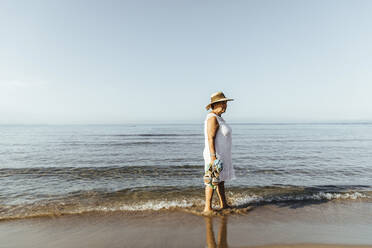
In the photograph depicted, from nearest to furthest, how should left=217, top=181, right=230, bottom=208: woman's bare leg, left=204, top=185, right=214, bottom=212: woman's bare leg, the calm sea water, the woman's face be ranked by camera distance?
the woman's face < left=204, top=185, right=214, bottom=212: woman's bare leg < left=217, top=181, right=230, bottom=208: woman's bare leg < the calm sea water

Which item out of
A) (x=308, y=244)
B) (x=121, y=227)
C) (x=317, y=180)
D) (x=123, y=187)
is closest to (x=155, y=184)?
(x=123, y=187)

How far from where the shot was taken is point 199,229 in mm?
3898

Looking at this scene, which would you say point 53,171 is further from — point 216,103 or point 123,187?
point 216,103

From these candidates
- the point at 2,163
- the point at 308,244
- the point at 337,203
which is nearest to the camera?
the point at 308,244

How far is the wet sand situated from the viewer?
3.47 metres

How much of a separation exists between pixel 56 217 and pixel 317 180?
849 cm

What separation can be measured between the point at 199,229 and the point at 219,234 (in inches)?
15.8

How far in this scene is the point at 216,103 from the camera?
4293 millimetres

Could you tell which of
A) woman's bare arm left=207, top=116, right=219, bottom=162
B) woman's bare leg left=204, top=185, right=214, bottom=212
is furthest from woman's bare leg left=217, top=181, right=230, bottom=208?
woman's bare arm left=207, top=116, right=219, bottom=162

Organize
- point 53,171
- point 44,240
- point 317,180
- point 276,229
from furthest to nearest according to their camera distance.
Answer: point 53,171, point 317,180, point 276,229, point 44,240

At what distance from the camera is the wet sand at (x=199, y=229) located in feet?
11.4

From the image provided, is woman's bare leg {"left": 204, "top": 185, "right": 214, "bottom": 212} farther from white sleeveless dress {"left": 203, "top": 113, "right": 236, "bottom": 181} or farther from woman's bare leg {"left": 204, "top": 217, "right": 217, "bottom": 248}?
white sleeveless dress {"left": 203, "top": 113, "right": 236, "bottom": 181}

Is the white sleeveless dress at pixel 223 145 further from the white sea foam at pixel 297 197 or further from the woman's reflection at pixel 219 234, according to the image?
the white sea foam at pixel 297 197

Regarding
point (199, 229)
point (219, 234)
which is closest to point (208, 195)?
point (199, 229)
